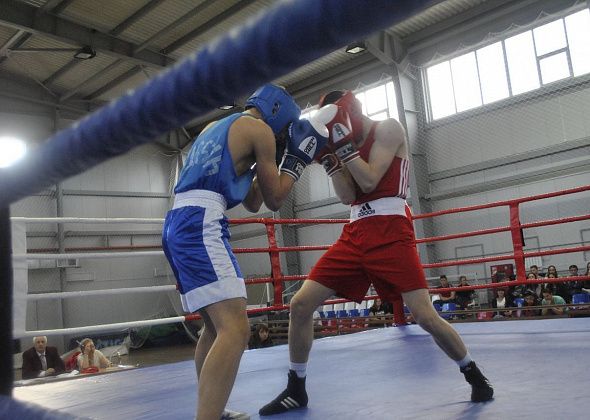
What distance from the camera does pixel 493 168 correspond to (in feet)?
33.1

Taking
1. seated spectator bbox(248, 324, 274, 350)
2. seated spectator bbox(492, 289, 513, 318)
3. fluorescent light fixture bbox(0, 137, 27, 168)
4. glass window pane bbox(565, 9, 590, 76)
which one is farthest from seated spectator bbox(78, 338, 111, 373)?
glass window pane bbox(565, 9, 590, 76)

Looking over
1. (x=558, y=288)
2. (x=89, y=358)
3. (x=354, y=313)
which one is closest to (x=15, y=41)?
(x=89, y=358)

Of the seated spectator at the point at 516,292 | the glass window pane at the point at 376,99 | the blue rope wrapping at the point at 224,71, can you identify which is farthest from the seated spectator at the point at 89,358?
the glass window pane at the point at 376,99

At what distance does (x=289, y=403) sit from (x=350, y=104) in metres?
1.19

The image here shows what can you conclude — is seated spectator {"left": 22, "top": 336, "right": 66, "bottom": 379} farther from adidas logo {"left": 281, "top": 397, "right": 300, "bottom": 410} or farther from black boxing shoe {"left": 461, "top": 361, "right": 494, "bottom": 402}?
black boxing shoe {"left": 461, "top": 361, "right": 494, "bottom": 402}

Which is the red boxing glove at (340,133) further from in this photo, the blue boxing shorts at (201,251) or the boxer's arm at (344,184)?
the blue boxing shorts at (201,251)

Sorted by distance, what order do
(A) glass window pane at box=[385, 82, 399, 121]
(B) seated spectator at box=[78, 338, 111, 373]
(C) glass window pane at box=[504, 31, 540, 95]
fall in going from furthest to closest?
(A) glass window pane at box=[385, 82, 399, 121], (C) glass window pane at box=[504, 31, 540, 95], (B) seated spectator at box=[78, 338, 111, 373]

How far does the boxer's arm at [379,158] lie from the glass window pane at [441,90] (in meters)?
8.79

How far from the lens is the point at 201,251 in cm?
166

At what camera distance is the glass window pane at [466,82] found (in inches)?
396

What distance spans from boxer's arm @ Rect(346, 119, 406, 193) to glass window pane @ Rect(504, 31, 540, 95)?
8.19 meters

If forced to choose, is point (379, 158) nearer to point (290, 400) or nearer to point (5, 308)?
point (290, 400)

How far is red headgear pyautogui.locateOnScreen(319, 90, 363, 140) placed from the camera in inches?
89.4

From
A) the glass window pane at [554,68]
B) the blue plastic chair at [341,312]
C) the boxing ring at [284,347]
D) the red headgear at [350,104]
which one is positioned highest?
the glass window pane at [554,68]
